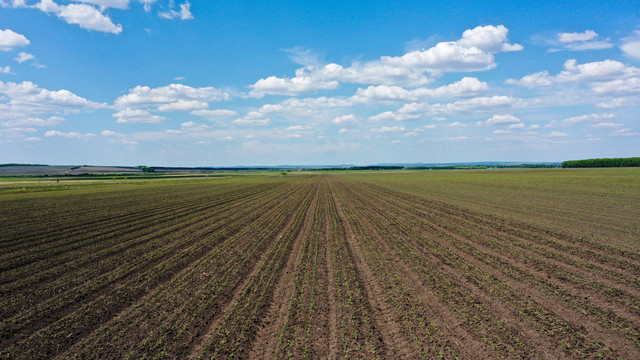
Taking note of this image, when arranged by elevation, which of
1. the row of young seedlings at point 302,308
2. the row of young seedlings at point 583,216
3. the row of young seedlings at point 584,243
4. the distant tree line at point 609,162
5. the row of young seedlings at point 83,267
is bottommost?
the row of young seedlings at point 302,308

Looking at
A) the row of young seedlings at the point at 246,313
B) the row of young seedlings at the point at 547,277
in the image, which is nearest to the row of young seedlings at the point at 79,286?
the row of young seedlings at the point at 246,313

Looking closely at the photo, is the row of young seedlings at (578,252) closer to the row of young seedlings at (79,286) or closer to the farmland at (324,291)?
the farmland at (324,291)

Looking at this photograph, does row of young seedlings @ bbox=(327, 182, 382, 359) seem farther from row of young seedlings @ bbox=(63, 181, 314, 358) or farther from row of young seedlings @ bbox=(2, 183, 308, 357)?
row of young seedlings @ bbox=(2, 183, 308, 357)

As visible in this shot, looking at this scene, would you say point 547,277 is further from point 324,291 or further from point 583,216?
point 583,216

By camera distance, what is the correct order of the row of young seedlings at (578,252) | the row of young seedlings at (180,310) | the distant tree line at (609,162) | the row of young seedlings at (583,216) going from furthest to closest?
the distant tree line at (609,162)
the row of young seedlings at (583,216)
the row of young seedlings at (578,252)
the row of young seedlings at (180,310)

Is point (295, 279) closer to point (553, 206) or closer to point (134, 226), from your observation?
point (134, 226)

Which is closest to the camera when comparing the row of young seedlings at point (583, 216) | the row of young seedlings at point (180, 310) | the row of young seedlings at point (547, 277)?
the row of young seedlings at point (180, 310)

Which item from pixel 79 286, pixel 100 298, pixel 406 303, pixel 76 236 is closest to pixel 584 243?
pixel 406 303

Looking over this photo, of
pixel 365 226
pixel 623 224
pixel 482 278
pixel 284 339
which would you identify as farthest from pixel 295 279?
pixel 623 224
